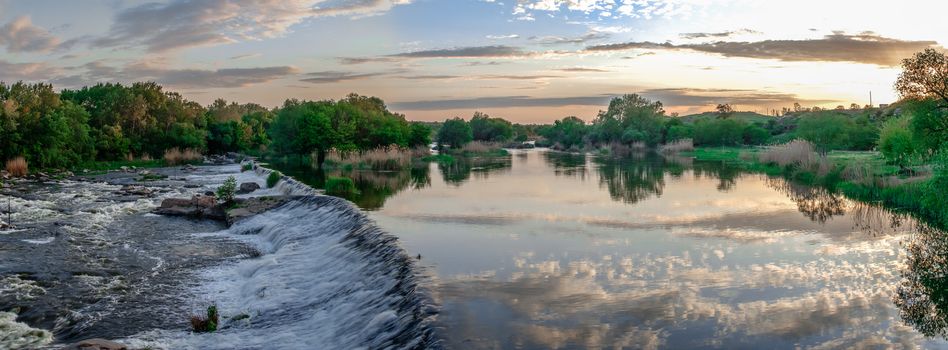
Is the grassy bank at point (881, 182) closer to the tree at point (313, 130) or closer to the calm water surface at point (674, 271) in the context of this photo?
the calm water surface at point (674, 271)

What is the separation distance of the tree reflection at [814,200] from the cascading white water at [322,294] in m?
16.4

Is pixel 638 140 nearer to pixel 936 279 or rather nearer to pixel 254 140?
pixel 254 140

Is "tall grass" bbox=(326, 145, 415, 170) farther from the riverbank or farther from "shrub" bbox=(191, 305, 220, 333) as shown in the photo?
"shrub" bbox=(191, 305, 220, 333)

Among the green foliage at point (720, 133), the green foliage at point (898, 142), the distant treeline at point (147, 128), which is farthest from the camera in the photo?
the green foliage at point (720, 133)

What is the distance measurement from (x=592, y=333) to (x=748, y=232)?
1228 cm

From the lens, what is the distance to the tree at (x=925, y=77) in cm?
2891

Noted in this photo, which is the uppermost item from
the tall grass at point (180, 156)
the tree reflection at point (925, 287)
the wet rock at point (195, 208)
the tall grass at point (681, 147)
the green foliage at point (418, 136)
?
the green foliage at point (418, 136)

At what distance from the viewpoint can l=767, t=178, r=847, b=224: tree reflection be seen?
23734 mm

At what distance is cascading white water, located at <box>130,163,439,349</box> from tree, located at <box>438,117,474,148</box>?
72466 mm

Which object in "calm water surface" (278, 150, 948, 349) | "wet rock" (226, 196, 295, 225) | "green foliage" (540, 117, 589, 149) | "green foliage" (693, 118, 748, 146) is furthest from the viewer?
"green foliage" (540, 117, 589, 149)

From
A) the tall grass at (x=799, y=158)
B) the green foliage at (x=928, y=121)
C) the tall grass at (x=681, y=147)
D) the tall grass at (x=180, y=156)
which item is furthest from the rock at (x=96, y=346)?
the tall grass at (x=681, y=147)

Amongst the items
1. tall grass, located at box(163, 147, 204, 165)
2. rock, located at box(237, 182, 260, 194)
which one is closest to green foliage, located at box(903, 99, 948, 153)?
rock, located at box(237, 182, 260, 194)

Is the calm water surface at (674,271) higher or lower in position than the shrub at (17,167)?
lower

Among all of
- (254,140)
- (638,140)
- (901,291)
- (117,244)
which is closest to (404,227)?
(117,244)
